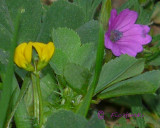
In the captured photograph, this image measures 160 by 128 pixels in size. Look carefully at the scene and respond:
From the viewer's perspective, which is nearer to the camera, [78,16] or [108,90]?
[108,90]

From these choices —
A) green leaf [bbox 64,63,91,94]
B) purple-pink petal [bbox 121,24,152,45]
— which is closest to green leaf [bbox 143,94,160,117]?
purple-pink petal [bbox 121,24,152,45]

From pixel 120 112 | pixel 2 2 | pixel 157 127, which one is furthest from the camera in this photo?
pixel 120 112

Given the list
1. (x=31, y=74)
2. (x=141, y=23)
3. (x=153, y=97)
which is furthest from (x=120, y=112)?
(x=31, y=74)

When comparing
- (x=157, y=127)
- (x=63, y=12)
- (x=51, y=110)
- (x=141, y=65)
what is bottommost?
(x=157, y=127)

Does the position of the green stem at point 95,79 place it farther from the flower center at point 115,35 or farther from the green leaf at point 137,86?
the flower center at point 115,35

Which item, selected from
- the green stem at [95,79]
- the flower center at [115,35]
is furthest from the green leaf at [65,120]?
the flower center at [115,35]

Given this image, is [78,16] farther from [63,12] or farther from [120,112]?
[120,112]

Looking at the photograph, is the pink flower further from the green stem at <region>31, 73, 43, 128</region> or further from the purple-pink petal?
the green stem at <region>31, 73, 43, 128</region>

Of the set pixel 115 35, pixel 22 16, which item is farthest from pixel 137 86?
pixel 22 16
